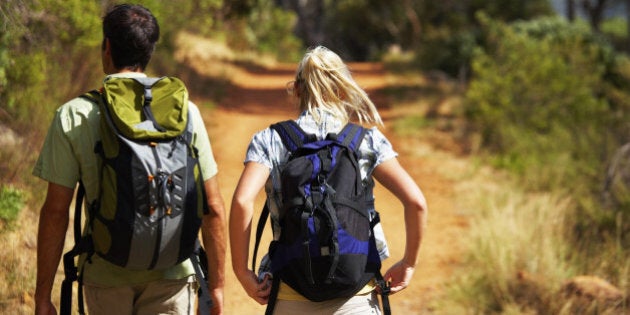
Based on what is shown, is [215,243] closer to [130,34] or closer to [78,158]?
A: [78,158]

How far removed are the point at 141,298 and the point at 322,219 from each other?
711 mm

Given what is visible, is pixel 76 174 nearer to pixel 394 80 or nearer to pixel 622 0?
pixel 394 80

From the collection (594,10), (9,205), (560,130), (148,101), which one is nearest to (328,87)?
(148,101)

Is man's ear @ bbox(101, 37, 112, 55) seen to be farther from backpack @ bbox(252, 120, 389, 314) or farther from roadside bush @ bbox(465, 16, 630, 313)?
roadside bush @ bbox(465, 16, 630, 313)

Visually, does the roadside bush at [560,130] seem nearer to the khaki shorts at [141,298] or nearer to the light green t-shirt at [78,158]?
the khaki shorts at [141,298]

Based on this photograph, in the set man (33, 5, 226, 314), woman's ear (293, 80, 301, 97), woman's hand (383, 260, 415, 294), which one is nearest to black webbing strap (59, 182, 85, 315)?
man (33, 5, 226, 314)

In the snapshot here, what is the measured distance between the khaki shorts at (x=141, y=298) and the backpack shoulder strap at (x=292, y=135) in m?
0.61

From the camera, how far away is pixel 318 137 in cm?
329

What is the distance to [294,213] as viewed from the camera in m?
3.16

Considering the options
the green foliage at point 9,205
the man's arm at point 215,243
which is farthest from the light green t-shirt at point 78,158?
the green foliage at point 9,205

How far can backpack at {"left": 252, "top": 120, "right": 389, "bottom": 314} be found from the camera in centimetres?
314

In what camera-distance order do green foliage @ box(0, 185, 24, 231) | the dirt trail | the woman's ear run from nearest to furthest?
1. the woman's ear
2. green foliage @ box(0, 185, 24, 231)
3. the dirt trail

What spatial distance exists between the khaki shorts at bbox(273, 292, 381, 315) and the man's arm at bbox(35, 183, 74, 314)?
2.68 ft

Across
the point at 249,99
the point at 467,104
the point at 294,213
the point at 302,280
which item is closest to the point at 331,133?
the point at 294,213
